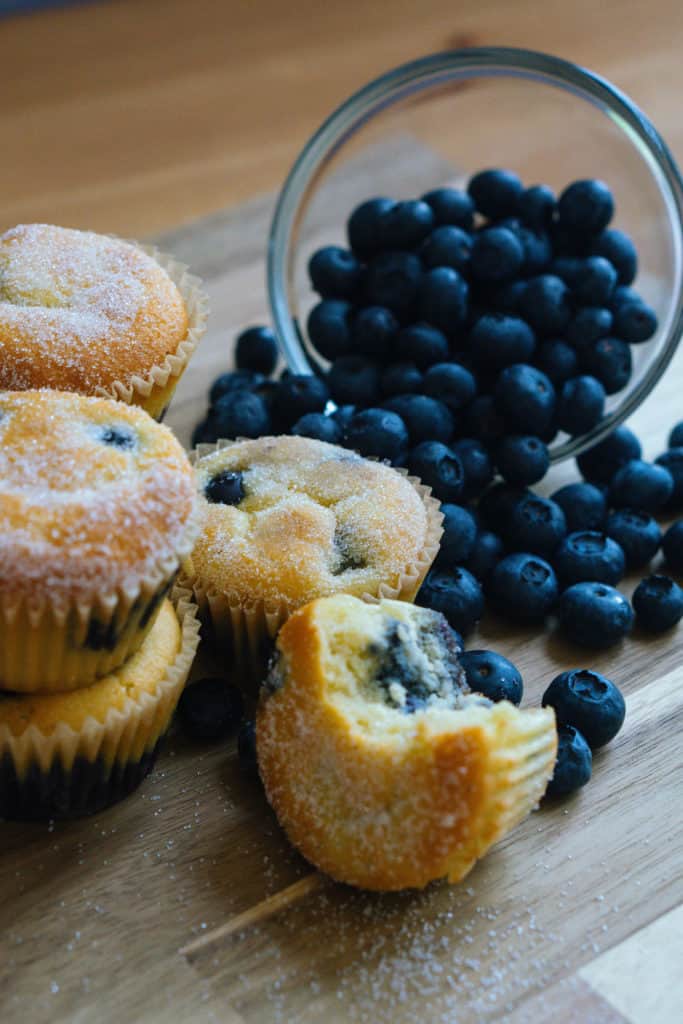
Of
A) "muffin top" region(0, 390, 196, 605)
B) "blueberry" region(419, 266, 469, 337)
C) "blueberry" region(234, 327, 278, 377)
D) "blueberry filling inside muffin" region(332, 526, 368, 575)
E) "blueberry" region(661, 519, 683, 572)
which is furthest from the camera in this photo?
"blueberry" region(234, 327, 278, 377)

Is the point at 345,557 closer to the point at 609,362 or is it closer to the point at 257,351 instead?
the point at 609,362

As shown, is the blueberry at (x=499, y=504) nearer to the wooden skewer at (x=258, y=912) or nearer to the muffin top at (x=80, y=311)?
the muffin top at (x=80, y=311)

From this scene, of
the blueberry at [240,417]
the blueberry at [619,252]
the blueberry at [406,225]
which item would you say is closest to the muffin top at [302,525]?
the blueberry at [240,417]

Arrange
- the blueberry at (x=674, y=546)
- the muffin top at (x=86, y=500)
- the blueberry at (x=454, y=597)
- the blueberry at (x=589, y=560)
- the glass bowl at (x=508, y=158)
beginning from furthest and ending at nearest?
the glass bowl at (x=508, y=158) < the blueberry at (x=674, y=546) < the blueberry at (x=589, y=560) < the blueberry at (x=454, y=597) < the muffin top at (x=86, y=500)

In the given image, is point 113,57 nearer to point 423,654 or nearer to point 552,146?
point 552,146

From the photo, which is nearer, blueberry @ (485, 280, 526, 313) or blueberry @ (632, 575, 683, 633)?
blueberry @ (632, 575, 683, 633)

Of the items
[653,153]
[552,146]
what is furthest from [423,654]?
[552,146]

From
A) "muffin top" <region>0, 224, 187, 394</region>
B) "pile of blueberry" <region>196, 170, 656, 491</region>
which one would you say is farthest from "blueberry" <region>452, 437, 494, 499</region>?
"muffin top" <region>0, 224, 187, 394</region>

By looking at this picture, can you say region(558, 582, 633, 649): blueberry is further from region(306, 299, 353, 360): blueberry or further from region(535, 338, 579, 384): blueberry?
region(306, 299, 353, 360): blueberry
